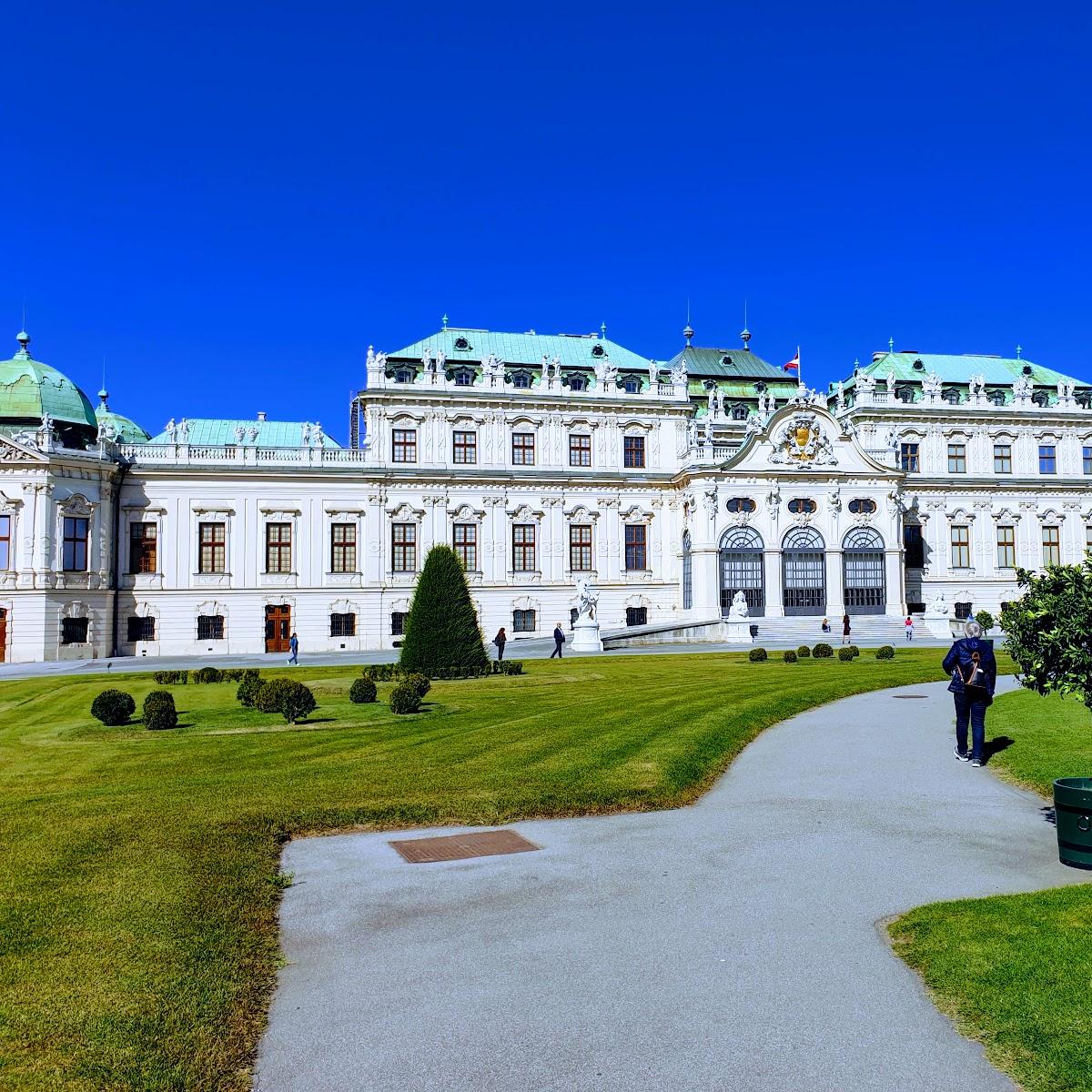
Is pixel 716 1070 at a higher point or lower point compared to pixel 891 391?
lower

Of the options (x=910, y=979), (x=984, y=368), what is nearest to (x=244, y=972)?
(x=910, y=979)

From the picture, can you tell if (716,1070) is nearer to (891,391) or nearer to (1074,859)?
(1074,859)

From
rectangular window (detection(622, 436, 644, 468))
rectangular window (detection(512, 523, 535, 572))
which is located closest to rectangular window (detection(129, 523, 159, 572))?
rectangular window (detection(512, 523, 535, 572))

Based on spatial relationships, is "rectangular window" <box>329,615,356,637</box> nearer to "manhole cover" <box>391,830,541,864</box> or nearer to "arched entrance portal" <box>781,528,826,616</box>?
"arched entrance portal" <box>781,528,826,616</box>

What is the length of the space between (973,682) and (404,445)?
159ft

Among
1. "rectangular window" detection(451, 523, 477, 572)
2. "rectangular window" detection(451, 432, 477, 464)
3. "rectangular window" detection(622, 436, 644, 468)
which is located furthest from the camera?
"rectangular window" detection(622, 436, 644, 468)

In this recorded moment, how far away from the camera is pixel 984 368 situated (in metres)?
72.8

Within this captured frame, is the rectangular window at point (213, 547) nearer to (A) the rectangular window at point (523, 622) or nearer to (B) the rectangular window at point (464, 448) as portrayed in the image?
(B) the rectangular window at point (464, 448)

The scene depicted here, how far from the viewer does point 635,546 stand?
209ft

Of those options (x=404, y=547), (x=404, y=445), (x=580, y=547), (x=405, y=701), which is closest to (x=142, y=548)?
(x=404, y=547)

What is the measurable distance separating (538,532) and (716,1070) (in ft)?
185

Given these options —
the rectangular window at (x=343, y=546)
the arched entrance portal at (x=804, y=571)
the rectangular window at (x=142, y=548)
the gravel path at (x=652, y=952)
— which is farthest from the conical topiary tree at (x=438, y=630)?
the arched entrance portal at (x=804, y=571)

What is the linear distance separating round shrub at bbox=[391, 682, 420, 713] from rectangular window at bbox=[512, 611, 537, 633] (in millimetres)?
37430

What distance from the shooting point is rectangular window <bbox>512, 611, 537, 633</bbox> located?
201 ft
